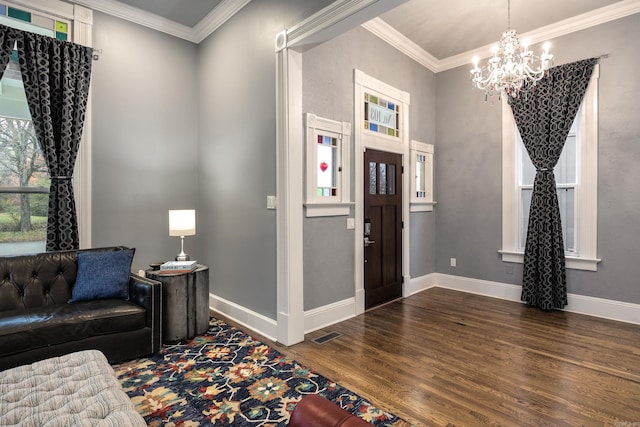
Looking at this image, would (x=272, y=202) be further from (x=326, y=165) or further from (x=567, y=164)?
(x=567, y=164)

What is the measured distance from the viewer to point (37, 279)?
9.35 feet

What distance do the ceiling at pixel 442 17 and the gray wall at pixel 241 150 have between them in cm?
26

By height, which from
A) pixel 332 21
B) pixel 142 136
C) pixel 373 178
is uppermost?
pixel 332 21

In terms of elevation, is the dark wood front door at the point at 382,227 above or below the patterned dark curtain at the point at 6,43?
below

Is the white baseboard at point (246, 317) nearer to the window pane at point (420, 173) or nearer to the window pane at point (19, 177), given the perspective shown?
the window pane at point (19, 177)

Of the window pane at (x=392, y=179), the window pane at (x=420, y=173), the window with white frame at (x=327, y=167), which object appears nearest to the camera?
the window with white frame at (x=327, y=167)

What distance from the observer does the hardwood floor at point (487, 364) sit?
2164 millimetres

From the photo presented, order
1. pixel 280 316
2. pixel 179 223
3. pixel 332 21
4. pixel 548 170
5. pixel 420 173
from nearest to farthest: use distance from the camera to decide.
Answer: pixel 332 21 → pixel 280 316 → pixel 179 223 → pixel 548 170 → pixel 420 173

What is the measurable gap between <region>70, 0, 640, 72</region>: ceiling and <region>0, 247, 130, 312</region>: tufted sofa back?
2670 mm

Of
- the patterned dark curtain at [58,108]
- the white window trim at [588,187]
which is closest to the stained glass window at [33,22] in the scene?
the patterned dark curtain at [58,108]

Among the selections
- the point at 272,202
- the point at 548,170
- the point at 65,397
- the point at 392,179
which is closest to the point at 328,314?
the point at 272,202

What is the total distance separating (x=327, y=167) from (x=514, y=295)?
3.22 m

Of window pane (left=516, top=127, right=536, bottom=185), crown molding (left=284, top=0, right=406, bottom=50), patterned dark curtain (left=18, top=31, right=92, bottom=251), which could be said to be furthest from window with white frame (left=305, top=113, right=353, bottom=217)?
window pane (left=516, top=127, right=536, bottom=185)

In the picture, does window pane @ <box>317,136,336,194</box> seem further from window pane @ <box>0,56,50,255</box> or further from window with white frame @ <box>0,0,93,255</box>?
window pane @ <box>0,56,50,255</box>
